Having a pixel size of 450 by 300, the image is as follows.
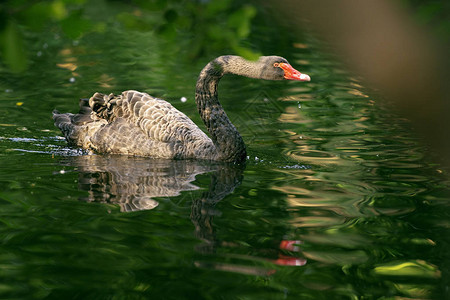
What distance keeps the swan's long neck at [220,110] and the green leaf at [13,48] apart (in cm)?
522

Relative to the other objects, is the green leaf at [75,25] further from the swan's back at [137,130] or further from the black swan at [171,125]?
the swan's back at [137,130]

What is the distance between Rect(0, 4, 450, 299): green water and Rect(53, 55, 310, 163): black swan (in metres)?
0.21

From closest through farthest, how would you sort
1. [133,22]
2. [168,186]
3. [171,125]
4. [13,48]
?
1. [13,48]
2. [133,22]
3. [168,186]
4. [171,125]

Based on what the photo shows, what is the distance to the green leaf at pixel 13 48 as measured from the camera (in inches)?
82.6

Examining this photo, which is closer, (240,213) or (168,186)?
(240,213)

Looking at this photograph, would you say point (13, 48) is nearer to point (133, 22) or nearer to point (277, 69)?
point (133, 22)

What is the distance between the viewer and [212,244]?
4691 mm

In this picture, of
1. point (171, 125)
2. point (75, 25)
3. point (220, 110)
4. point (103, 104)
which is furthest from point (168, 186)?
point (75, 25)

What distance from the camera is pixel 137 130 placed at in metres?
7.89

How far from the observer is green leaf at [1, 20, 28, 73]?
2.10 m

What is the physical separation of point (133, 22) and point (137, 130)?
5455 millimetres

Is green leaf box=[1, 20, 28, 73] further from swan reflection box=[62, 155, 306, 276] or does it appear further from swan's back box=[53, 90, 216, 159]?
swan's back box=[53, 90, 216, 159]

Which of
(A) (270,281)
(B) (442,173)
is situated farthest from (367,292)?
(B) (442,173)

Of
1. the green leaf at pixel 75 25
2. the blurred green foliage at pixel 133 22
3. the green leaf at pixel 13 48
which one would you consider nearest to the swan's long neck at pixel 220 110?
the blurred green foliage at pixel 133 22
